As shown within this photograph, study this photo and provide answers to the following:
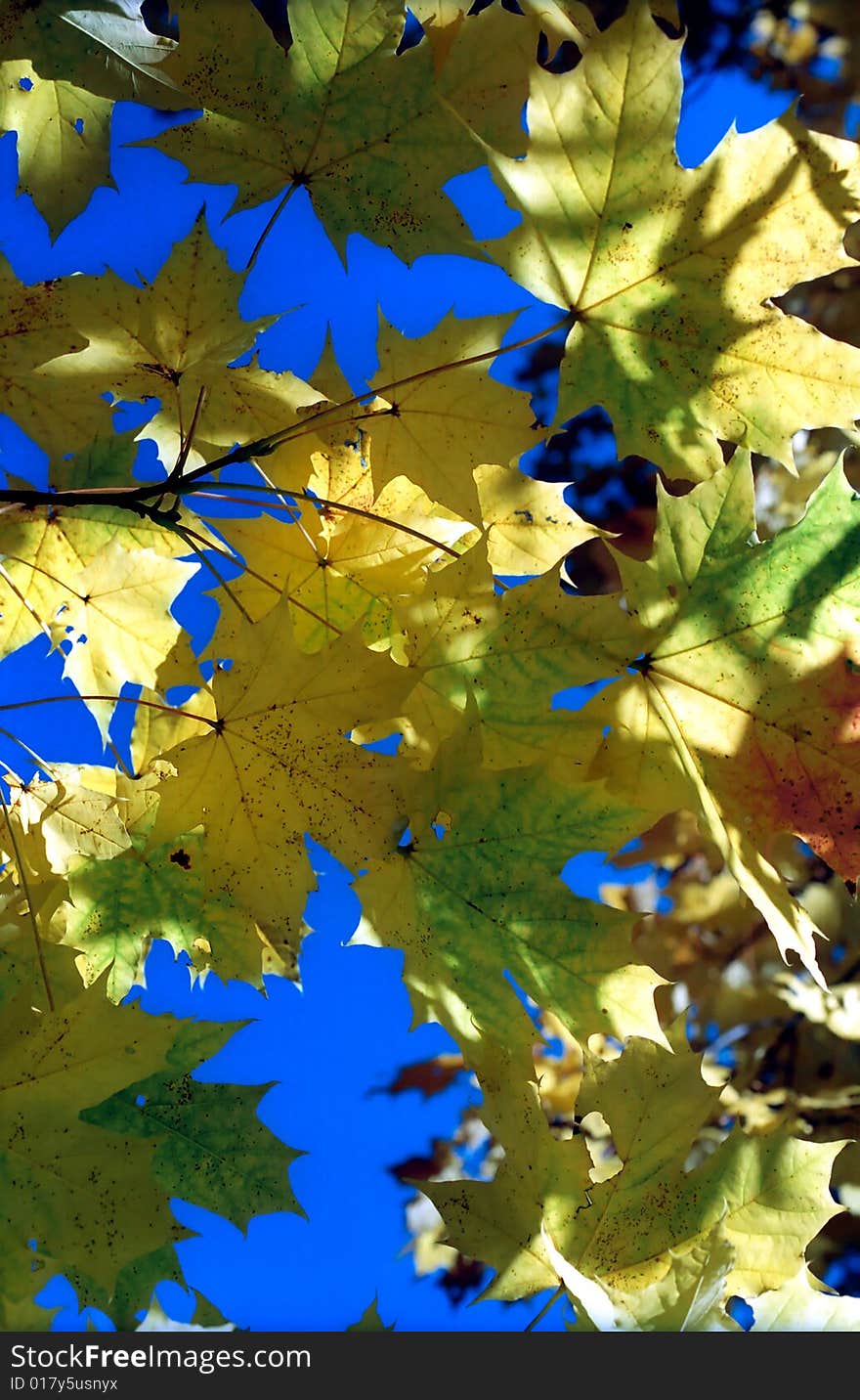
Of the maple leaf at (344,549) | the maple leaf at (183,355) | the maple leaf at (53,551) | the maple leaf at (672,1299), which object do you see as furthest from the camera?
the maple leaf at (53,551)

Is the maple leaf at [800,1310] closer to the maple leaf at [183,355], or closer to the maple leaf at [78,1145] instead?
the maple leaf at [78,1145]

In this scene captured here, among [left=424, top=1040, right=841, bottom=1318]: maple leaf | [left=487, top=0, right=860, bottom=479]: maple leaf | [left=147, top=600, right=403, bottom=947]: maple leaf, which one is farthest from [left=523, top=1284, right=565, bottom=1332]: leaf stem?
[left=487, top=0, right=860, bottom=479]: maple leaf

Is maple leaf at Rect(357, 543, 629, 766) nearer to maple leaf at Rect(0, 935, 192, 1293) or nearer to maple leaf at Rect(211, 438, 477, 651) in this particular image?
maple leaf at Rect(211, 438, 477, 651)

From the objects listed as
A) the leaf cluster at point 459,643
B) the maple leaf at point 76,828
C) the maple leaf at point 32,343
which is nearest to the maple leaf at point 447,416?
the leaf cluster at point 459,643

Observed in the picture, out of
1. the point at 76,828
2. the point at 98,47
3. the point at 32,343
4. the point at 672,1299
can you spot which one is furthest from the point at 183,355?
the point at 672,1299

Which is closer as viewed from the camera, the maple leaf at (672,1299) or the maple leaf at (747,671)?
the maple leaf at (672,1299)

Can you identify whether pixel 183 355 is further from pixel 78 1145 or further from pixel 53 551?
pixel 78 1145
